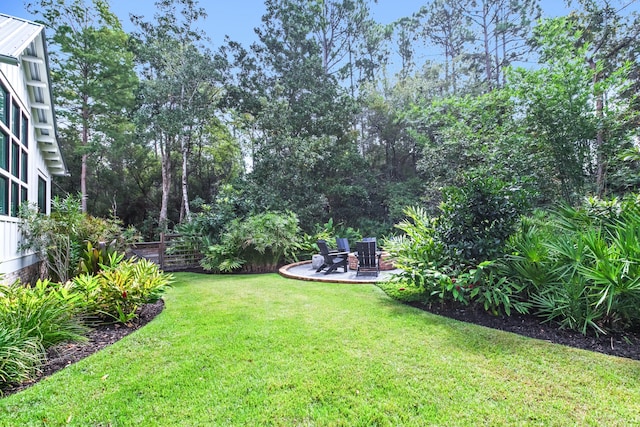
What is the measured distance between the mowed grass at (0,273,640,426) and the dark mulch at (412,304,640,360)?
0.26 meters

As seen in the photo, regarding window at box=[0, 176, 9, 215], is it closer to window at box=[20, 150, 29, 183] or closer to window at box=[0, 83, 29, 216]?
window at box=[0, 83, 29, 216]

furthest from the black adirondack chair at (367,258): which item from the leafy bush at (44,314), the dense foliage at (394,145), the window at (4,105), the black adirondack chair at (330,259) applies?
the window at (4,105)

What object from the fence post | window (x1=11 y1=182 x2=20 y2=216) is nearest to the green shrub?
window (x1=11 y1=182 x2=20 y2=216)

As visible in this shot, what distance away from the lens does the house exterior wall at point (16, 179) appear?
17.0ft

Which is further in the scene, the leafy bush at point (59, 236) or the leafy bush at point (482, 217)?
the leafy bush at point (59, 236)

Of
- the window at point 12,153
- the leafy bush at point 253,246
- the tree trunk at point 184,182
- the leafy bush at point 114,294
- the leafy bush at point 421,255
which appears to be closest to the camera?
the leafy bush at point 114,294

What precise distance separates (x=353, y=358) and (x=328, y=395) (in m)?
0.66

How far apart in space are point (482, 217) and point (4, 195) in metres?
8.02

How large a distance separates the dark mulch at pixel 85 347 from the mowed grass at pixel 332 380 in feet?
0.59

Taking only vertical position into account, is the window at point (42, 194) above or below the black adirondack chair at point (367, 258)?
above

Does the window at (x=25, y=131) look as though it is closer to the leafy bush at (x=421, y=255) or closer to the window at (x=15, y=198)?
the window at (x=15, y=198)

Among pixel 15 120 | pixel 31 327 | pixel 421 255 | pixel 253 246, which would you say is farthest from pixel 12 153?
pixel 421 255

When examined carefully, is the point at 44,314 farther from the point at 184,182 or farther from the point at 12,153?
the point at 184,182

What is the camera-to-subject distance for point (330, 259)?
320 inches
